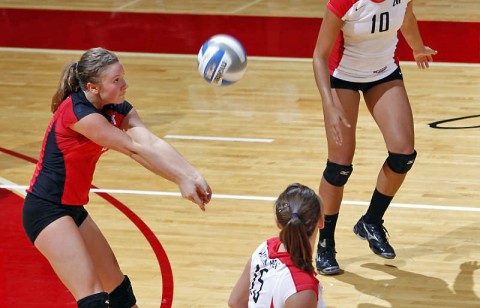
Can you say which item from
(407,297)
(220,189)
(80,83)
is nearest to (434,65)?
(220,189)

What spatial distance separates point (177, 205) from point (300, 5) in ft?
24.3

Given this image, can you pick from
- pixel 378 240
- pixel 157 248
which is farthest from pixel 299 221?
pixel 157 248

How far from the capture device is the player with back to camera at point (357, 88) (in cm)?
554

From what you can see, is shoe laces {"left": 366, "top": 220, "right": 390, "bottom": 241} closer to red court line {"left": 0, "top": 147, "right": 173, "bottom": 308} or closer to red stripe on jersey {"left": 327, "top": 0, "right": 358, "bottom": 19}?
red court line {"left": 0, "top": 147, "right": 173, "bottom": 308}

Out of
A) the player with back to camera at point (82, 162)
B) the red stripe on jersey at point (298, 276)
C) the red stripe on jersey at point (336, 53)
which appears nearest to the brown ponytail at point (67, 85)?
the player with back to camera at point (82, 162)

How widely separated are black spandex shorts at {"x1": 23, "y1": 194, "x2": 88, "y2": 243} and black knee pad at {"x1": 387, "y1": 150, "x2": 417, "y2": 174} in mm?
2082

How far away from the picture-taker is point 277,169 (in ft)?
26.1

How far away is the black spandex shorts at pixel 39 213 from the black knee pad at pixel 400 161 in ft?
6.83

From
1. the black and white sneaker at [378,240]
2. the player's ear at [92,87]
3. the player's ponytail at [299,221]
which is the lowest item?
the black and white sneaker at [378,240]

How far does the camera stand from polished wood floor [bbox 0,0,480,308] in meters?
5.97

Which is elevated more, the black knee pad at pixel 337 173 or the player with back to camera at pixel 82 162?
the player with back to camera at pixel 82 162

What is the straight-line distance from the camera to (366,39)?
18.8ft

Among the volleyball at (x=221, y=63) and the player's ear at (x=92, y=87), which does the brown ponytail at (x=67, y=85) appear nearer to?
the player's ear at (x=92, y=87)

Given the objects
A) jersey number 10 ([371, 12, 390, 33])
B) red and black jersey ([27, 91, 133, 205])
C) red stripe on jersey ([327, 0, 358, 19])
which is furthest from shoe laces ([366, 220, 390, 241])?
red and black jersey ([27, 91, 133, 205])
